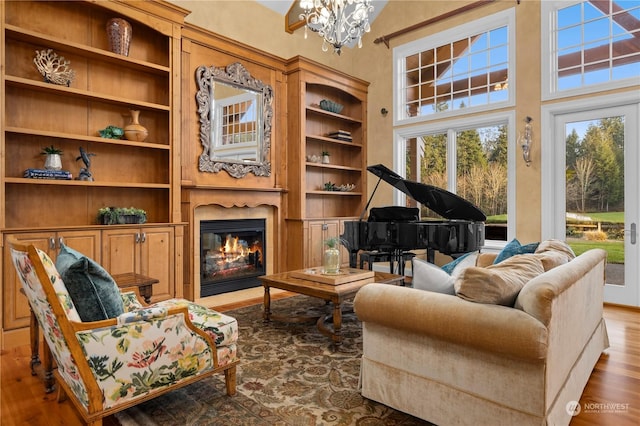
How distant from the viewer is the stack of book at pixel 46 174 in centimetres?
328

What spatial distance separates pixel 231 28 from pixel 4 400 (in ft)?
15.0

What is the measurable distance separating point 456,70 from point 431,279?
15.3 ft

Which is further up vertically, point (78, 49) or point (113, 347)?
point (78, 49)

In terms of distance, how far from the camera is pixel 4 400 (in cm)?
221

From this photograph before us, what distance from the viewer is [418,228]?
13.3 feet

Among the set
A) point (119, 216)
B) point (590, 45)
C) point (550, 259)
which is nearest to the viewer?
point (550, 259)

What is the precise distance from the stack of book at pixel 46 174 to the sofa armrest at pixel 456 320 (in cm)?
297

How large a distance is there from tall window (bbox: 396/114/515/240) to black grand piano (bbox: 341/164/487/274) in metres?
1.33

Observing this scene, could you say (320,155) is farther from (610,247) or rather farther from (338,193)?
(610,247)

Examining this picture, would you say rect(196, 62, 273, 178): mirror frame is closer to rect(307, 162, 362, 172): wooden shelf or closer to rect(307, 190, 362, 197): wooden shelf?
rect(307, 162, 362, 172): wooden shelf

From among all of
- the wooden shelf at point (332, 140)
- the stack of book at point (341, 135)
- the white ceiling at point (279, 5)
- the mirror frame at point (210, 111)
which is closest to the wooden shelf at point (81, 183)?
the mirror frame at point (210, 111)

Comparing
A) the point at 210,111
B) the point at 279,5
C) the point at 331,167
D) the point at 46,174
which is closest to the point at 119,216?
the point at 46,174

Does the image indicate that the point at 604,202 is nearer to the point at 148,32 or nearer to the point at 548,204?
the point at 548,204

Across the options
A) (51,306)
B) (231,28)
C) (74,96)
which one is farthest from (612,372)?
(231,28)
